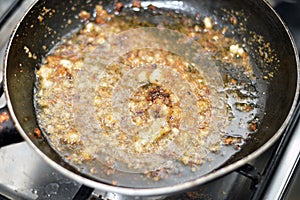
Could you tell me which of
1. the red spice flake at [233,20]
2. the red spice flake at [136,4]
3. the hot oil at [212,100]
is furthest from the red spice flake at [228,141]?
the red spice flake at [136,4]

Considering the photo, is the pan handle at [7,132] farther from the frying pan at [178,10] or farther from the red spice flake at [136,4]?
the red spice flake at [136,4]

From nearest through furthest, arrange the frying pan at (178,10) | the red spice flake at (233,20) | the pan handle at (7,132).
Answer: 1. the pan handle at (7,132)
2. the frying pan at (178,10)
3. the red spice flake at (233,20)

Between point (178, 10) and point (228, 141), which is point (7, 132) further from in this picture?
point (178, 10)

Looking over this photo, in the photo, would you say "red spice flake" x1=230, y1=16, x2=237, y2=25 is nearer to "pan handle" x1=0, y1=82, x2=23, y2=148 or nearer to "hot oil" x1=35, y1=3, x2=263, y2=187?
"hot oil" x1=35, y1=3, x2=263, y2=187

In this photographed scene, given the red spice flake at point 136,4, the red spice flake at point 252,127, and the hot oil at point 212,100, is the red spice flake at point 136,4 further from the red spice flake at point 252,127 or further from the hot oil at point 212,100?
the red spice flake at point 252,127

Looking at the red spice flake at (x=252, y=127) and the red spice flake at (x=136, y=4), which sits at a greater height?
the red spice flake at (x=136, y=4)

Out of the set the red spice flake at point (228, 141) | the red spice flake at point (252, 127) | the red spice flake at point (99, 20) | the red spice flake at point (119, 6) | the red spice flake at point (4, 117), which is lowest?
the red spice flake at point (4, 117)

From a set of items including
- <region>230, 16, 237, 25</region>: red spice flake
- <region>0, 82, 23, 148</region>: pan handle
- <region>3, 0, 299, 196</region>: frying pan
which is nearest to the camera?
<region>0, 82, 23, 148</region>: pan handle

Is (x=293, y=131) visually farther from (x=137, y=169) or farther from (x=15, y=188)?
(x=15, y=188)

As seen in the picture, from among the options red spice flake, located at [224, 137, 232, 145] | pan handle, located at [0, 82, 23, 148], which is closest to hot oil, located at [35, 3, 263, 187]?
red spice flake, located at [224, 137, 232, 145]

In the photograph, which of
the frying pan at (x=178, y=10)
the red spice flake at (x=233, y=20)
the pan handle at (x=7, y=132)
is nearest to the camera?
the pan handle at (x=7, y=132)

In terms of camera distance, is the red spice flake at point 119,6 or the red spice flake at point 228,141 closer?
the red spice flake at point 228,141
